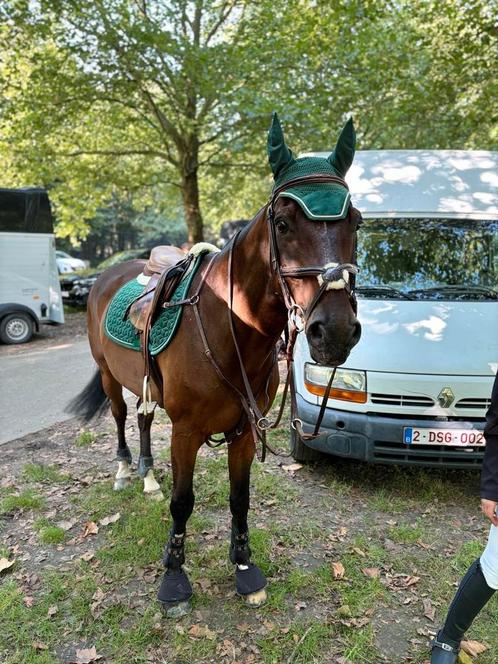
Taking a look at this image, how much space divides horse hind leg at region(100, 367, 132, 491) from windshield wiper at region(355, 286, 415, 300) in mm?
2245

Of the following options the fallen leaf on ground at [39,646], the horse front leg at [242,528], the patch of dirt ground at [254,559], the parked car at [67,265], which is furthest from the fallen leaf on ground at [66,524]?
the parked car at [67,265]

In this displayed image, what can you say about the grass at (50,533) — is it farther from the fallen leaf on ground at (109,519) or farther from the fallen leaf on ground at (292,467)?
the fallen leaf on ground at (292,467)

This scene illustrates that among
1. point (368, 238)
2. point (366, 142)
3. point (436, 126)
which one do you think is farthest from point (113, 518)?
point (366, 142)

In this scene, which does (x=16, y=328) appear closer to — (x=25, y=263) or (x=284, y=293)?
(x=25, y=263)

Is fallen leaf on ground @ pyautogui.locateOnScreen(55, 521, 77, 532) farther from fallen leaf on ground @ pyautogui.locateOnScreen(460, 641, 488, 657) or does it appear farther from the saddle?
fallen leaf on ground @ pyautogui.locateOnScreen(460, 641, 488, 657)

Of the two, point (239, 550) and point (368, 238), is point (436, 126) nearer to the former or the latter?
point (368, 238)

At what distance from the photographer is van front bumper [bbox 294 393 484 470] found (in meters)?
3.44

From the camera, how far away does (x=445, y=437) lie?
11.2 ft

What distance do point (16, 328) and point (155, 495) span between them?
827 centimetres

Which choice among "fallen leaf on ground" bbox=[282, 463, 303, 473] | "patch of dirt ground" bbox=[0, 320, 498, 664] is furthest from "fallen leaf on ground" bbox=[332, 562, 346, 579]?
"fallen leaf on ground" bbox=[282, 463, 303, 473]

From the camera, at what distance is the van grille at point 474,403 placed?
3404mm

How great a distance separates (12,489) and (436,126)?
13682mm

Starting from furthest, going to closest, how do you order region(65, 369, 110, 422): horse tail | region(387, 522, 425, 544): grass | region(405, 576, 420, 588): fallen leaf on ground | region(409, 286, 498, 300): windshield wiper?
1. region(65, 369, 110, 422): horse tail
2. region(409, 286, 498, 300): windshield wiper
3. region(387, 522, 425, 544): grass
4. region(405, 576, 420, 588): fallen leaf on ground

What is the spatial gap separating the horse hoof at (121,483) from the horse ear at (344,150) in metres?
3.09
